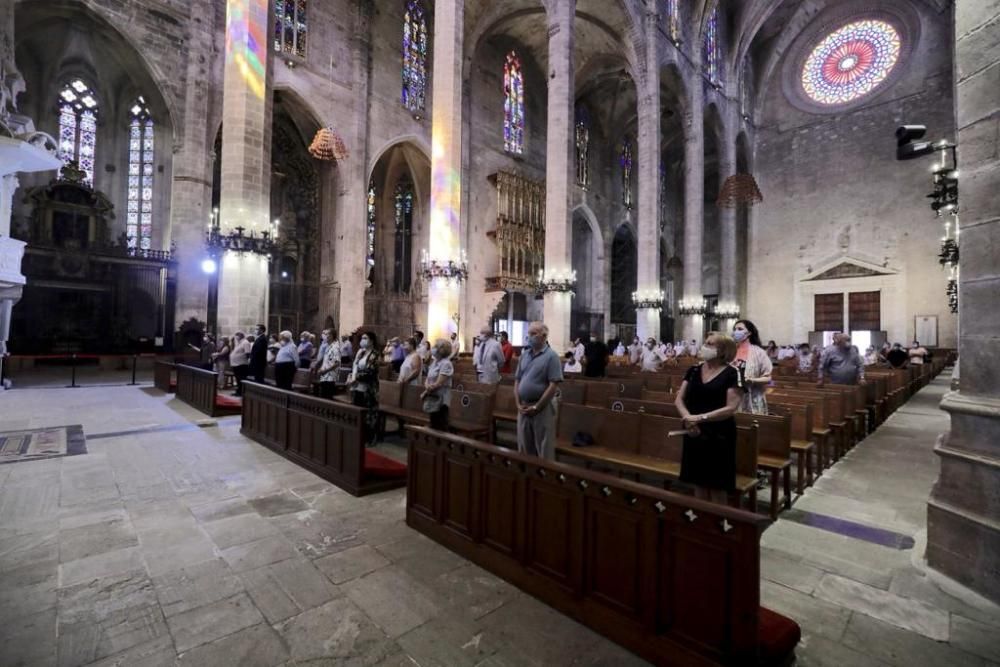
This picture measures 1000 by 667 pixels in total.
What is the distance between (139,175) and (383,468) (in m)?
19.0

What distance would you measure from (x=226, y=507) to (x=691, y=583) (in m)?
3.65

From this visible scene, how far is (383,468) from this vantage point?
4.64 metres

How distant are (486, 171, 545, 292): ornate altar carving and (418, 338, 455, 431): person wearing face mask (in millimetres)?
15176

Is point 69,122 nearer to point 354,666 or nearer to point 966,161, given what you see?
point 354,666

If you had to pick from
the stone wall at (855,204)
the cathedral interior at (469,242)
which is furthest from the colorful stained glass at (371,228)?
the stone wall at (855,204)

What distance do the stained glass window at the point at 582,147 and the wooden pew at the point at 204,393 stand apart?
20992 mm

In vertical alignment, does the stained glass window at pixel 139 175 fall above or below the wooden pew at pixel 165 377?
above

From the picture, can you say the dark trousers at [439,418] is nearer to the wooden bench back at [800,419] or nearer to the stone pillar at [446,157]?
the wooden bench back at [800,419]

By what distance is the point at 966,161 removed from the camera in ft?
9.96

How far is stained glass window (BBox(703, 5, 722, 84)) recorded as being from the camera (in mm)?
23438

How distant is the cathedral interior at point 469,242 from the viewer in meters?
2.49

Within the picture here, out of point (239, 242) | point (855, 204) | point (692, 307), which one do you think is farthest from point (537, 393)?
point (855, 204)

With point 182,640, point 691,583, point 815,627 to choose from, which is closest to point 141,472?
point 182,640

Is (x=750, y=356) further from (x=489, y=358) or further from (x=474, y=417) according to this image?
(x=489, y=358)
